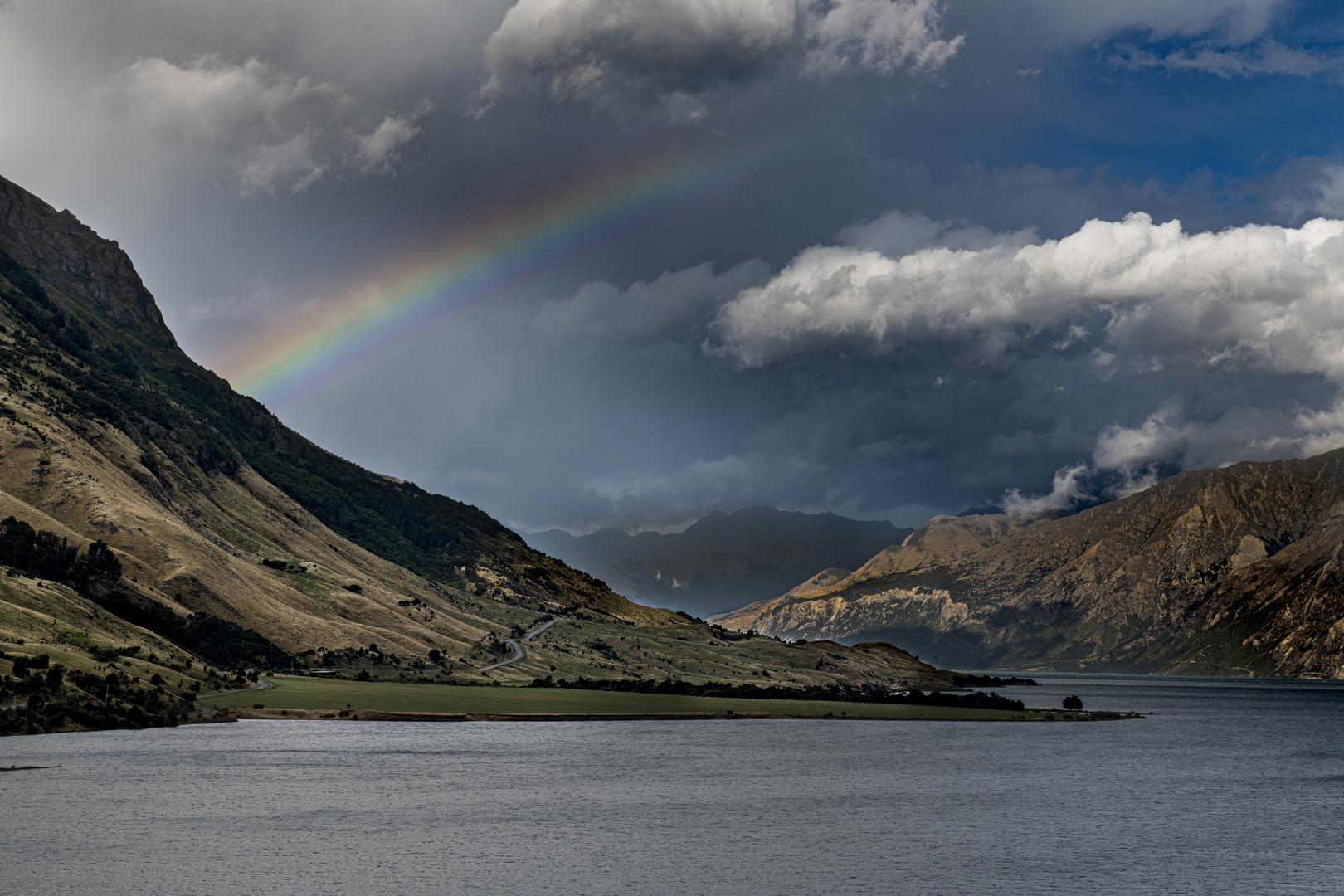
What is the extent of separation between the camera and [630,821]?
97.1 metres

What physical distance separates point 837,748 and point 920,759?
17.6 metres

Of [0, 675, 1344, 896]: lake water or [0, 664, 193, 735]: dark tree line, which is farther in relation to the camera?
[0, 664, 193, 735]: dark tree line

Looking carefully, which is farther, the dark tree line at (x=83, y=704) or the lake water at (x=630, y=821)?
the dark tree line at (x=83, y=704)

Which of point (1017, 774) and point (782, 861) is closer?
point (782, 861)

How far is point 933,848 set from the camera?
85188 mm

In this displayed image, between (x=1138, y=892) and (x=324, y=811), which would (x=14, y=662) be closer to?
(x=324, y=811)

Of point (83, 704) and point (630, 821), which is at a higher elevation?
point (83, 704)

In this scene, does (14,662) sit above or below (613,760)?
above

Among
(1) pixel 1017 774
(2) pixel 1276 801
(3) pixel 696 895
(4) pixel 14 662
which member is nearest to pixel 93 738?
(4) pixel 14 662

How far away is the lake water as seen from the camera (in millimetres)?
70500

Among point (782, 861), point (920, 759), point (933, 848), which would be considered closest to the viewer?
point (782, 861)

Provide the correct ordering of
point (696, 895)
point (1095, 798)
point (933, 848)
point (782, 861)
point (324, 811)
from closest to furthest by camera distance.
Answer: point (696, 895) < point (782, 861) < point (933, 848) < point (324, 811) < point (1095, 798)

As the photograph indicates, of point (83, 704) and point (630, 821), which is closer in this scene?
point (630, 821)

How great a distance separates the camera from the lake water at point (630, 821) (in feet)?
231
